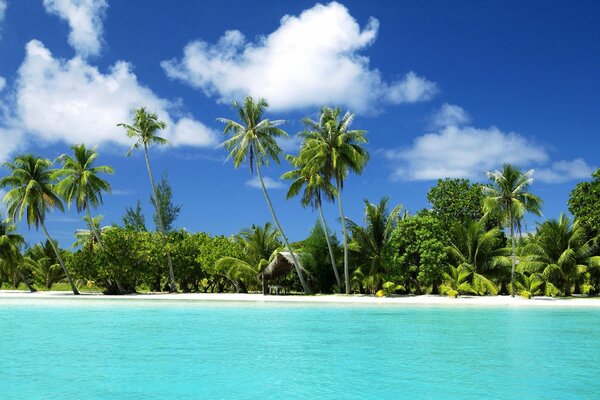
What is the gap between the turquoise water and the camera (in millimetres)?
7754

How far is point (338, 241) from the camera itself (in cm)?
3231

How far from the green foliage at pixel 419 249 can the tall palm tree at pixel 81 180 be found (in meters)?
17.0

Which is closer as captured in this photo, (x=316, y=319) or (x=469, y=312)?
(x=316, y=319)

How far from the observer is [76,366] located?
941cm

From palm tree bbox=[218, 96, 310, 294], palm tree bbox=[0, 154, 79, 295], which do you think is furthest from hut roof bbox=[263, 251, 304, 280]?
palm tree bbox=[0, 154, 79, 295]

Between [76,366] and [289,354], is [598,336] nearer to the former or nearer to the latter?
[289,354]

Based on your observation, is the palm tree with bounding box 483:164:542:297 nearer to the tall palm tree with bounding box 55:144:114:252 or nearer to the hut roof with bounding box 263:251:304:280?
the hut roof with bounding box 263:251:304:280

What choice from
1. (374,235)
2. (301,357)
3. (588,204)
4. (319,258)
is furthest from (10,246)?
(588,204)

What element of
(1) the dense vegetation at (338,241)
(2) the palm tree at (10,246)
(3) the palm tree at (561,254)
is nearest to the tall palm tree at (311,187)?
(1) the dense vegetation at (338,241)

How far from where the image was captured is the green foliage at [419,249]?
28141 millimetres

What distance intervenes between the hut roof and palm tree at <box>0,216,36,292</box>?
56.0ft

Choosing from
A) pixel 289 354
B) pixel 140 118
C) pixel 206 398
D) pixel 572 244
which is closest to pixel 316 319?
pixel 289 354

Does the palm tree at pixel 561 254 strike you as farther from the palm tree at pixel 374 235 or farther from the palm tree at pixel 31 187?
the palm tree at pixel 31 187

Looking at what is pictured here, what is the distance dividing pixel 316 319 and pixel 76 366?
30.4 feet
